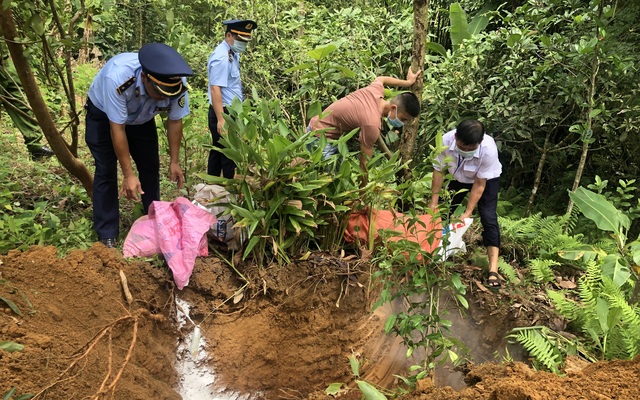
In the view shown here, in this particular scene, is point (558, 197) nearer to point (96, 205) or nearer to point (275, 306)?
point (275, 306)

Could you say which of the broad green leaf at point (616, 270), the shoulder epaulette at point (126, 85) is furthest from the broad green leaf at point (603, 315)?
the shoulder epaulette at point (126, 85)

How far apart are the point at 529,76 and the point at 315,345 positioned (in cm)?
319

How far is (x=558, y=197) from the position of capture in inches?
187

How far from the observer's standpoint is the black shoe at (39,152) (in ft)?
14.0

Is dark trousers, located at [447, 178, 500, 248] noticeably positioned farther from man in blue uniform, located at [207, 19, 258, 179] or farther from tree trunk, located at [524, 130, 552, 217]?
man in blue uniform, located at [207, 19, 258, 179]

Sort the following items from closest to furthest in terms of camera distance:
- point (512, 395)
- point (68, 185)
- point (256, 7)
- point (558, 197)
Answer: point (512, 395) → point (68, 185) → point (558, 197) → point (256, 7)

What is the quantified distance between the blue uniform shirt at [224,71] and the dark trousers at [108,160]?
2.29 feet

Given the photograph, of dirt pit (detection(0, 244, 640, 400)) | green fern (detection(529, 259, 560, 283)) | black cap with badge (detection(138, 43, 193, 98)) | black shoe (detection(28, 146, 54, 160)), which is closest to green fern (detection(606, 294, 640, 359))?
dirt pit (detection(0, 244, 640, 400))

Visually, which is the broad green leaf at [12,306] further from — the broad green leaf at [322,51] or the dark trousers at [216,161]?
the broad green leaf at [322,51]

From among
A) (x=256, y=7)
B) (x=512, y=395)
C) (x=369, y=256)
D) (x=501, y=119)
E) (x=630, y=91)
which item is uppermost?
(x=256, y=7)

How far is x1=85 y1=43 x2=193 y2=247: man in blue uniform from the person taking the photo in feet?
8.86

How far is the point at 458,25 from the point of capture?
4.68m

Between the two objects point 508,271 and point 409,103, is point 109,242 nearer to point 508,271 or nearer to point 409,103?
point 409,103

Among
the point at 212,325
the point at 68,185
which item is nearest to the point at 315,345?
the point at 212,325
